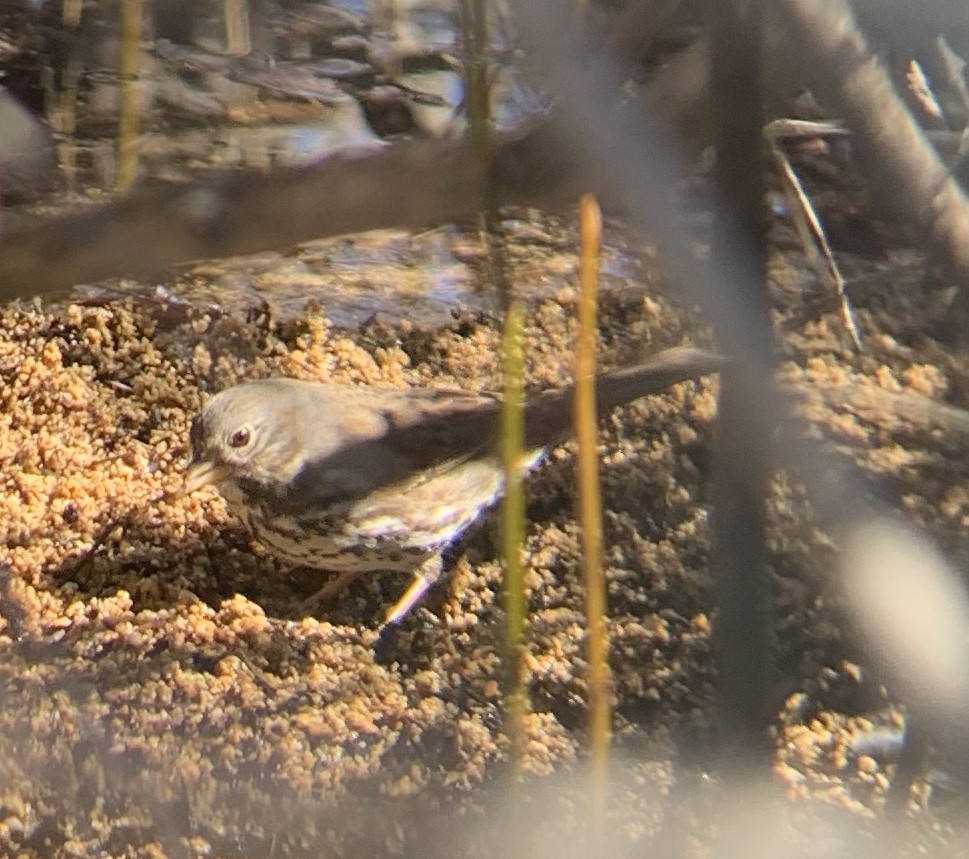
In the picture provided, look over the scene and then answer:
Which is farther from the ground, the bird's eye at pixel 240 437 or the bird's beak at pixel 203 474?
the bird's eye at pixel 240 437

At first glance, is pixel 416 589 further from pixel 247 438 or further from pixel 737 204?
pixel 737 204

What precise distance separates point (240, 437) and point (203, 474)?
12 centimetres

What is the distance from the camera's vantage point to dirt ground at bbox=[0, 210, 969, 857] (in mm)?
1966

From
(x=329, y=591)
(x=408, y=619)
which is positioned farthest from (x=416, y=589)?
(x=329, y=591)

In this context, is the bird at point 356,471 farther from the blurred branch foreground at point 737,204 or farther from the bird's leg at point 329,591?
the blurred branch foreground at point 737,204

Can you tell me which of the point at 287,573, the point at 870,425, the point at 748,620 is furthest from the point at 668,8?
the point at 287,573

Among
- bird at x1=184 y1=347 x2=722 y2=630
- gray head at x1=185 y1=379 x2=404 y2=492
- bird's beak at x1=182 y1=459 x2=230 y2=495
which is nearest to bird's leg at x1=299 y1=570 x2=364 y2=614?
bird at x1=184 y1=347 x2=722 y2=630

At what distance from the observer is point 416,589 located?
266 cm

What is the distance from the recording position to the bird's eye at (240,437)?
2.66 meters

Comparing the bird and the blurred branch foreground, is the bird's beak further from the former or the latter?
the blurred branch foreground

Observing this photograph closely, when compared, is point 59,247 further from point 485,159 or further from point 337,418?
point 337,418

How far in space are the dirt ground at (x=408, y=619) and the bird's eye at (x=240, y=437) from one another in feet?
0.86

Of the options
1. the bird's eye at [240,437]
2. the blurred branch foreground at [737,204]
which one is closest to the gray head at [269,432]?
the bird's eye at [240,437]

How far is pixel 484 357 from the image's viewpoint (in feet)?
10.5
